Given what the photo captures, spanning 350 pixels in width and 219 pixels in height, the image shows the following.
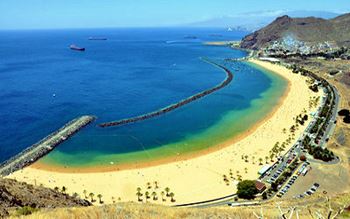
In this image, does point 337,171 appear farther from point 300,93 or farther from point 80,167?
point 300,93

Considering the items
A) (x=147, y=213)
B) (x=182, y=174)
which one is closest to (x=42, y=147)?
(x=182, y=174)

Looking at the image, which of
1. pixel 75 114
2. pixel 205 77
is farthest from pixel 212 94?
pixel 75 114

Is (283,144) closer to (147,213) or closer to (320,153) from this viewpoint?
(320,153)

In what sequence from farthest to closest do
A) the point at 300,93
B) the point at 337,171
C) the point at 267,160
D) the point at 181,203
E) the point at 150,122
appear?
1. the point at 300,93
2. the point at 150,122
3. the point at 267,160
4. the point at 337,171
5. the point at 181,203

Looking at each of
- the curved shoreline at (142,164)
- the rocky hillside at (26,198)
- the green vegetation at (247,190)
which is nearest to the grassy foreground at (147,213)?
the rocky hillside at (26,198)

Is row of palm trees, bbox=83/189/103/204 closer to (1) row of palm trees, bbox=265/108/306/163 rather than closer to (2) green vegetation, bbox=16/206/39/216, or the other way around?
(2) green vegetation, bbox=16/206/39/216

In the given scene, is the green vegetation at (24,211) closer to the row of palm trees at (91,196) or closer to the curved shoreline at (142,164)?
the row of palm trees at (91,196)

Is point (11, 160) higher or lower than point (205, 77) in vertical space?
lower
